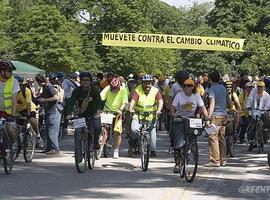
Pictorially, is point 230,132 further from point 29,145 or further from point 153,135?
point 29,145

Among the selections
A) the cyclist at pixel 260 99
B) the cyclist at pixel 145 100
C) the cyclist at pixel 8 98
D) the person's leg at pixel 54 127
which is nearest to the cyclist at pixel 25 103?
the person's leg at pixel 54 127

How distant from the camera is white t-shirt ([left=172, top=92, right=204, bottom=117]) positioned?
1155cm

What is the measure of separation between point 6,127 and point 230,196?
4299mm

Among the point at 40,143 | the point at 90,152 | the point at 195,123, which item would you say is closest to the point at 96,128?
the point at 90,152

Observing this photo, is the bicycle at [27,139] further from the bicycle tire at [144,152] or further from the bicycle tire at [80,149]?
the bicycle tire at [144,152]

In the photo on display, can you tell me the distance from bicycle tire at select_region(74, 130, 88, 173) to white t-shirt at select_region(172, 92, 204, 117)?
1.88 meters

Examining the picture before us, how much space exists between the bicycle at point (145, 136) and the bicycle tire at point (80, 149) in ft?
3.69

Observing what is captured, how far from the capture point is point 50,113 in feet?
50.4

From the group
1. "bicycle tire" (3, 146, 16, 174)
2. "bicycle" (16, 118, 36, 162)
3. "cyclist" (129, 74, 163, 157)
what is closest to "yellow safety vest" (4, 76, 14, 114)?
"bicycle tire" (3, 146, 16, 174)

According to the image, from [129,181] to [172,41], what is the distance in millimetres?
18437

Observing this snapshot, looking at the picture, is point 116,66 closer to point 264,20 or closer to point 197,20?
point 264,20

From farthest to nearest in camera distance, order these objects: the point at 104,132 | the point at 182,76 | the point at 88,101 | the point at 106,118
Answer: the point at 104,132 < the point at 106,118 < the point at 182,76 < the point at 88,101

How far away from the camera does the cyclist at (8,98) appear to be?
11594 millimetres

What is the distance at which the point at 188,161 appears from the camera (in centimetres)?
1112
